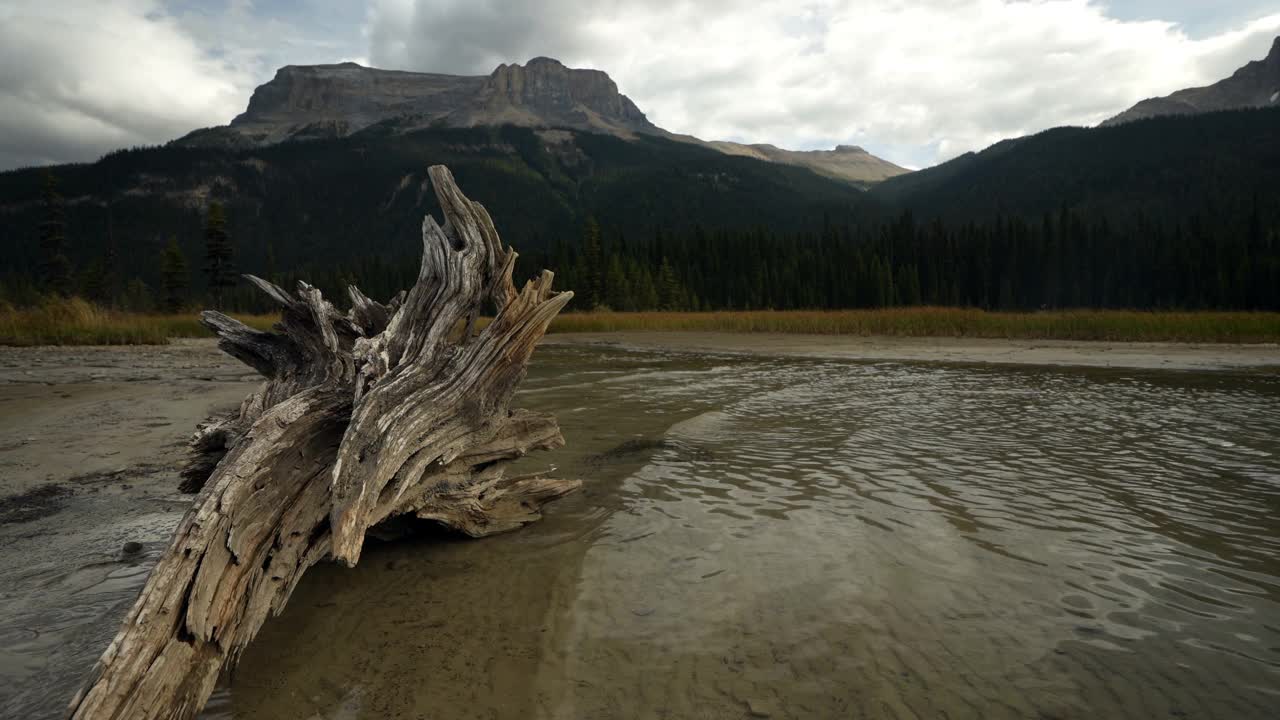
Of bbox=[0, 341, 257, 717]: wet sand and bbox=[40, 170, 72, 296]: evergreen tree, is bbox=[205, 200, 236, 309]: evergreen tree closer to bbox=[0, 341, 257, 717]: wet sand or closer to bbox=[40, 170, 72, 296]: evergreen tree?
bbox=[40, 170, 72, 296]: evergreen tree

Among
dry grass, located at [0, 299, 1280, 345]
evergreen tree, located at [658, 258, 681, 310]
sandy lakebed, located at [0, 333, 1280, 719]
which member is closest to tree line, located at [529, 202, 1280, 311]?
evergreen tree, located at [658, 258, 681, 310]

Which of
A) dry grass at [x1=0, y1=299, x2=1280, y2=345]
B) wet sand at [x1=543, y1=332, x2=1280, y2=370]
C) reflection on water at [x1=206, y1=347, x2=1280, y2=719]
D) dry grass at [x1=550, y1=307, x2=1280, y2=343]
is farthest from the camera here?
dry grass at [x1=550, y1=307, x2=1280, y2=343]

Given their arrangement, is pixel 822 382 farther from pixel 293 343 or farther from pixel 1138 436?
pixel 293 343

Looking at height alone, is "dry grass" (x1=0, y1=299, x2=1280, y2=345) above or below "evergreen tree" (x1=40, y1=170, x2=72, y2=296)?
below

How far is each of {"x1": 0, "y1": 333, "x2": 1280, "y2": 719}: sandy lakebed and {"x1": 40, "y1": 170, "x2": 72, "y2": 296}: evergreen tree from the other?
52.2 meters

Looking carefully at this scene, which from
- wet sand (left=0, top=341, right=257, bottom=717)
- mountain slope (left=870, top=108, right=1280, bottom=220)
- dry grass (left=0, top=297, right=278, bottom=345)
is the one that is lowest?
wet sand (left=0, top=341, right=257, bottom=717)

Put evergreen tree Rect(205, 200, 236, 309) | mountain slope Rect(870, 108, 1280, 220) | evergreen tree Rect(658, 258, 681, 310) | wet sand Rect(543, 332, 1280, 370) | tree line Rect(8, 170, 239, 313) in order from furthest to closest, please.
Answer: mountain slope Rect(870, 108, 1280, 220)
evergreen tree Rect(658, 258, 681, 310)
evergreen tree Rect(205, 200, 236, 309)
tree line Rect(8, 170, 239, 313)
wet sand Rect(543, 332, 1280, 370)

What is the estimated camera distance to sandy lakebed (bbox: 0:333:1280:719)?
112 inches

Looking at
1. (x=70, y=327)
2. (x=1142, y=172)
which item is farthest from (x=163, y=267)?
(x=1142, y=172)

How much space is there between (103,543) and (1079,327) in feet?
100

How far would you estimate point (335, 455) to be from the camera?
389 cm

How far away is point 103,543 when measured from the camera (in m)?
4.50

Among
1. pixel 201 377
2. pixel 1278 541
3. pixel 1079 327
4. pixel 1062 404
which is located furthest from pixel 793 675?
pixel 1079 327

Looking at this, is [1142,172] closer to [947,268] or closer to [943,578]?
[947,268]
